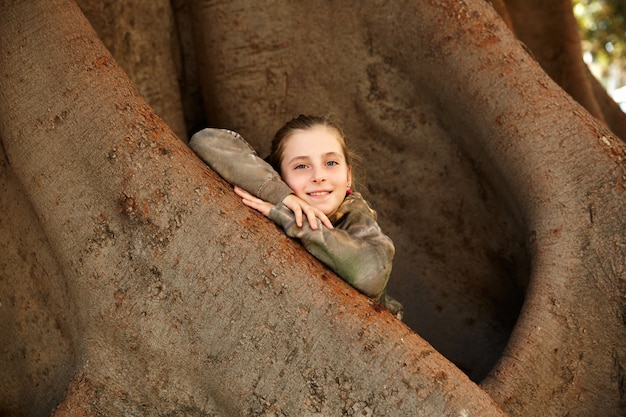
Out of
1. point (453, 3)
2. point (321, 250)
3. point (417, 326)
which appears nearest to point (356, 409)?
point (321, 250)

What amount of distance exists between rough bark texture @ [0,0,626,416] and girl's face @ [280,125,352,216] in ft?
0.91

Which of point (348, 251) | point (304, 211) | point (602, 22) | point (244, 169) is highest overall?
point (602, 22)

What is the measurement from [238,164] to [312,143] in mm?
293

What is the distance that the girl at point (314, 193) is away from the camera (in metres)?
2.53

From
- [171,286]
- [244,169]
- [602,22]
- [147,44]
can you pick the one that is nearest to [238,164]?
[244,169]

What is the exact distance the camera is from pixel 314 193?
2.76 meters

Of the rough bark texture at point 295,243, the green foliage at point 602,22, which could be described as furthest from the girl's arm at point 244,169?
the green foliage at point 602,22

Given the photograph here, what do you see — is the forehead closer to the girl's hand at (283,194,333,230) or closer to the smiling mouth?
the smiling mouth

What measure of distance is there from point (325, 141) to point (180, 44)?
4.80 ft

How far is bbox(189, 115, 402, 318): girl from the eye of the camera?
2531 millimetres

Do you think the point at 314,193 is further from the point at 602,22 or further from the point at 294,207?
the point at 602,22

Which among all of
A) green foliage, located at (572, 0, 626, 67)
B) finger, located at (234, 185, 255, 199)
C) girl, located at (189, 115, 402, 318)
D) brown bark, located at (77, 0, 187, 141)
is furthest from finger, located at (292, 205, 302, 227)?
green foliage, located at (572, 0, 626, 67)

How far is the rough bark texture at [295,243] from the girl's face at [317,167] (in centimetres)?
28

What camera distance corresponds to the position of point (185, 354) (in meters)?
2.51
